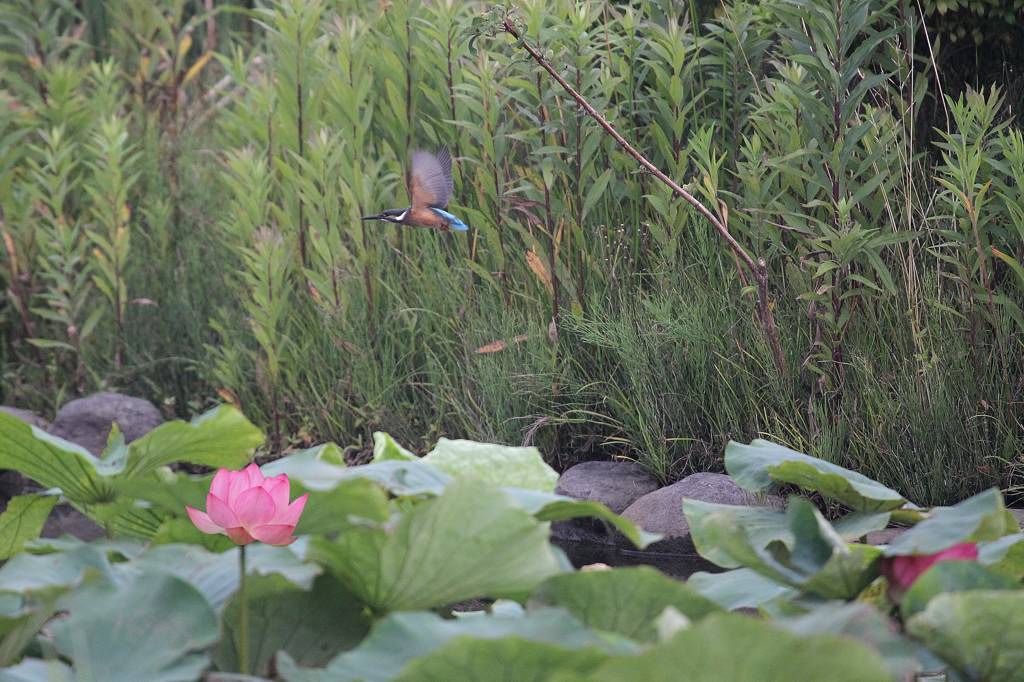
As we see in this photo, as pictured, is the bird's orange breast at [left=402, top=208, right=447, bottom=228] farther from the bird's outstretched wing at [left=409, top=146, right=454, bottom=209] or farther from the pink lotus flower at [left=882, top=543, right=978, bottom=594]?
the pink lotus flower at [left=882, top=543, right=978, bottom=594]

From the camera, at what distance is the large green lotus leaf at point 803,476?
46.4 inches

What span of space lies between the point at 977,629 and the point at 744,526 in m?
0.42

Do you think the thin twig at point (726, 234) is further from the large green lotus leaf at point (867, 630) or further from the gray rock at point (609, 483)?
the large green lotus leaf at point (867, 630)

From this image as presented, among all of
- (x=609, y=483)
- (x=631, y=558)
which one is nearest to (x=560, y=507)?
(x=631, y=558)

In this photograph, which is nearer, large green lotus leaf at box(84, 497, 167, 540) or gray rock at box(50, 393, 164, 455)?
large green lotus leaf at box(84, 497, 167, 540)

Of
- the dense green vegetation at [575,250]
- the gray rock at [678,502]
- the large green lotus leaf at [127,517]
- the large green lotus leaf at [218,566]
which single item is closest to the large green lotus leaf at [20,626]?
the large green lotus leaf at [218,566]

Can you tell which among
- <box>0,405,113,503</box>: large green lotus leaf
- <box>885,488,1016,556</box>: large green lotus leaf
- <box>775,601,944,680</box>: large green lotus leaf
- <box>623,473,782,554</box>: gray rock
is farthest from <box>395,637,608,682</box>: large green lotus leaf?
<box>623,473,782,554</box>: gray rock

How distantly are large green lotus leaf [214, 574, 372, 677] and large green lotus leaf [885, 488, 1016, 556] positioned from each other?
436mm

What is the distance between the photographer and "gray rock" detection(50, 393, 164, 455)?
5.00m

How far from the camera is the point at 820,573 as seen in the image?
36.0 inches

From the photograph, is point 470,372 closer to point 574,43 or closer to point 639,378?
point 639,378

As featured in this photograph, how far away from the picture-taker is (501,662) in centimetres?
72

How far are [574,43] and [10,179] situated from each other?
319cm

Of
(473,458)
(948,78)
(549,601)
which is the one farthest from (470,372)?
(549,601)
